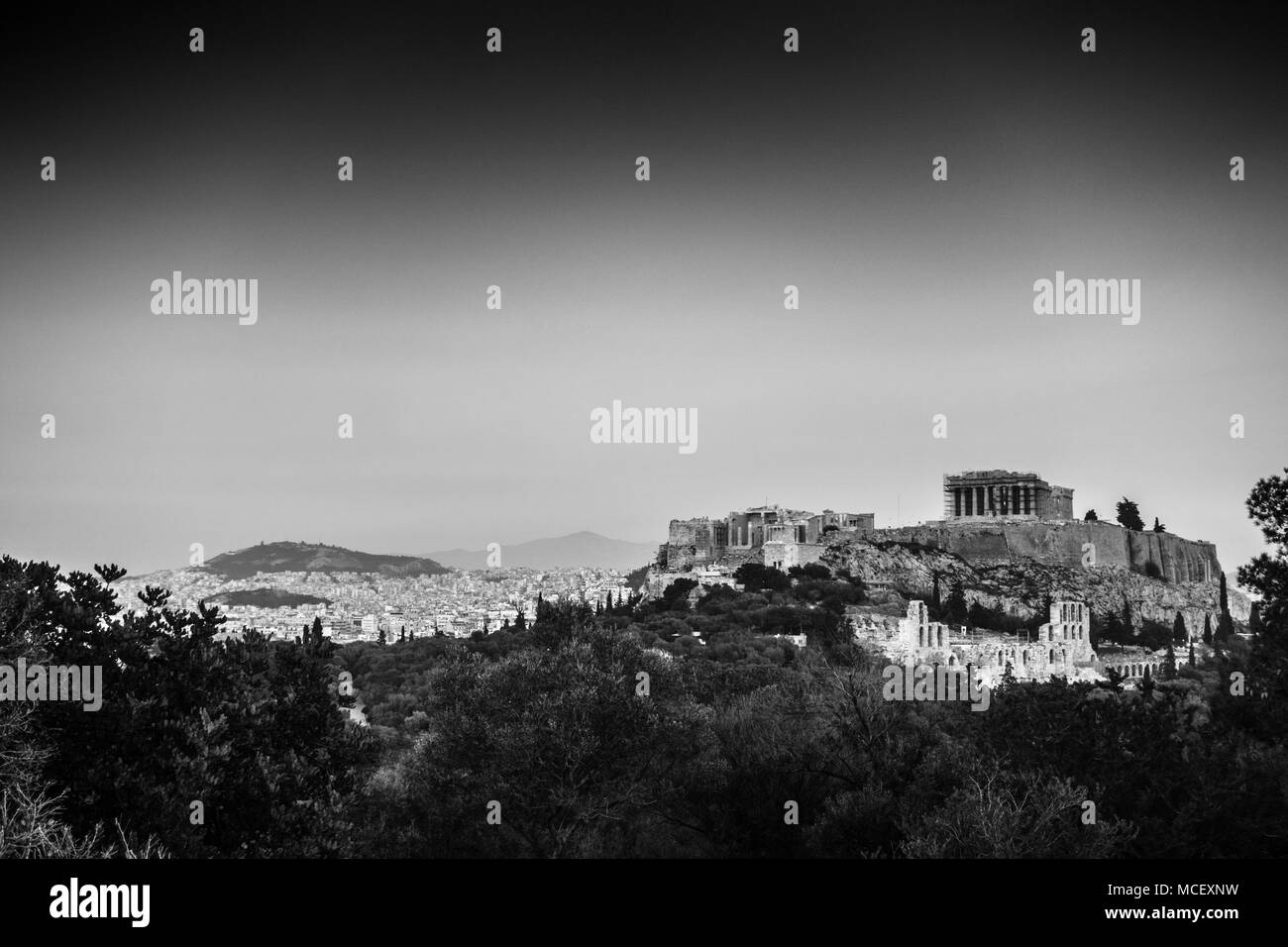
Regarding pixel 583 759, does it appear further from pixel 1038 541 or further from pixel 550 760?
pixel 1038 541

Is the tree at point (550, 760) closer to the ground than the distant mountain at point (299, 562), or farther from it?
closer to the ground

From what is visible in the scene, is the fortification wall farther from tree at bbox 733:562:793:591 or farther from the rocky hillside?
tree at bbox 733:562:793:591

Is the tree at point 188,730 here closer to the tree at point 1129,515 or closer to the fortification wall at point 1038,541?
the fortification wall at point 1038,541

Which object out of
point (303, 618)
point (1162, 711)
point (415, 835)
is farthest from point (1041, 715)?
point (303, 618)

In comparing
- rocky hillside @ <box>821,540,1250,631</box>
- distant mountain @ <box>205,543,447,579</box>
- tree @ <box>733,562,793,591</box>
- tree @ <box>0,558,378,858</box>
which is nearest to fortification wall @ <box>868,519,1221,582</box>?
rocky hillside @ <box>821,540,1250,631</box>

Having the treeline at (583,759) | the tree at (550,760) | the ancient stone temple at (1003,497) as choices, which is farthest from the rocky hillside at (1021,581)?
the tree at (550,760)

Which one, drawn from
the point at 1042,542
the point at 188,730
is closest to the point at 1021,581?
the point at 1042,542
